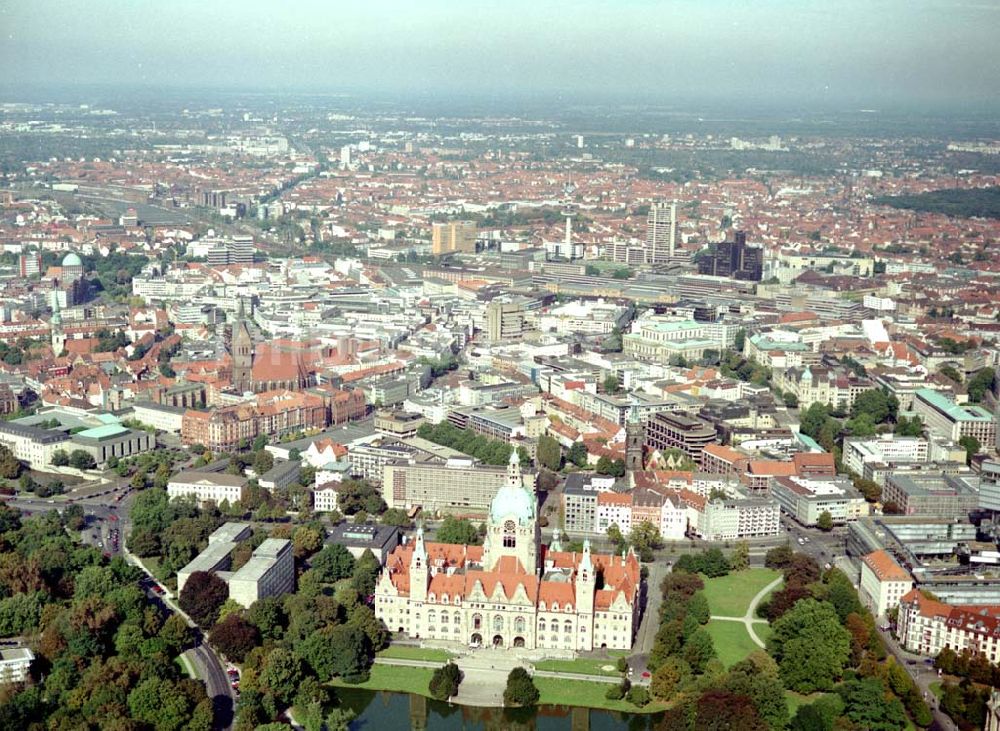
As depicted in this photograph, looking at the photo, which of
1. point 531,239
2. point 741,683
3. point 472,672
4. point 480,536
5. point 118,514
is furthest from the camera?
point 531,239

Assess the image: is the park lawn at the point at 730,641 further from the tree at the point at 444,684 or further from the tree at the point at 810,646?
the tree at the point at 444,684

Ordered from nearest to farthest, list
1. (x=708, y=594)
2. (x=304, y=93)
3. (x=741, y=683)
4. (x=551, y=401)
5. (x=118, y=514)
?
(x=741, y=683) < (x=708, y=594) < (x=118, y=514) < (x=551, y=401) < (x=304, y=93)

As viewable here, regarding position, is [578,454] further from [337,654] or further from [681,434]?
[337,654]

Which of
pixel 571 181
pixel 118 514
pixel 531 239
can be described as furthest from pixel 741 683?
pixel 571 181

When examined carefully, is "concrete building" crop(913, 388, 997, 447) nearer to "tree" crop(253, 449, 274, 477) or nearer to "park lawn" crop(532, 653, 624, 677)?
"park lawn" crop(532, 653, 624, 677)

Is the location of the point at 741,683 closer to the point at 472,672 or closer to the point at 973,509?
the point at 472,672

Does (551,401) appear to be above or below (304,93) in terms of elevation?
below

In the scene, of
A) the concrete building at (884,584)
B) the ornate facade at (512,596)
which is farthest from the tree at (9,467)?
the concrete building at (884,584)
